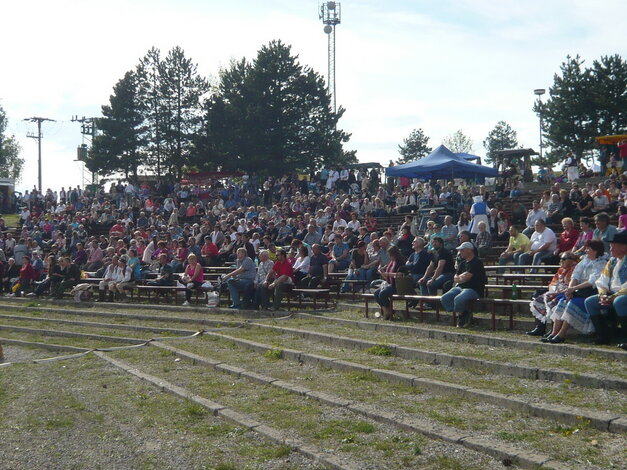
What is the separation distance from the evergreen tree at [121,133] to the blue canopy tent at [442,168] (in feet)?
95.7

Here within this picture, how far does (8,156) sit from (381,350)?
85325 mm

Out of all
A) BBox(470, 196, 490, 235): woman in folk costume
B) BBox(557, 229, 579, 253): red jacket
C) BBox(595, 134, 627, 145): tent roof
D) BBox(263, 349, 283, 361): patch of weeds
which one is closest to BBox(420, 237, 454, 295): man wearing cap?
BBox(557, 229, 579, 253): red jacket

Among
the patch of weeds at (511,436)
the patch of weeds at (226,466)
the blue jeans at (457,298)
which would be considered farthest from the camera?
the blue jeans at (457,298)

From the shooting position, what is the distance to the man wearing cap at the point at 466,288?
11.4 meters

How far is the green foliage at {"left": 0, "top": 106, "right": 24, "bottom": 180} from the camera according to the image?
273 ft

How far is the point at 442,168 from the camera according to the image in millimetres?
20938

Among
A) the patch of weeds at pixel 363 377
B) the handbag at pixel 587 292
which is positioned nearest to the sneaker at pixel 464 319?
the handbag at pixel 587 292

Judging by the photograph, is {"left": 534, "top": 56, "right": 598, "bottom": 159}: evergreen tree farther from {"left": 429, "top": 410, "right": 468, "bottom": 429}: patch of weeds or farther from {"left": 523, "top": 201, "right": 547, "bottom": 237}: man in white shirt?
{"left": 429, "top": 410, "right": 468, "bottom": 429}: patch of weeds

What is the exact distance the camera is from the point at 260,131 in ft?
139

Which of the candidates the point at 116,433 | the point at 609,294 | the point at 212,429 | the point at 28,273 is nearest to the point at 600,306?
the point at 609,294

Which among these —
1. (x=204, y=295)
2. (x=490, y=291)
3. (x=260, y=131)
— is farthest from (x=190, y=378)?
(x=260, y=131)

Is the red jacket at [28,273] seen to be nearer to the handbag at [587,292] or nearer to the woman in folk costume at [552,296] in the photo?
the woman in folk costume at [552,296]

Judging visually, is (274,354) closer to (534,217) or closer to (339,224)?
(534,217)

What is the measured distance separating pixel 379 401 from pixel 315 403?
2.39 ft
